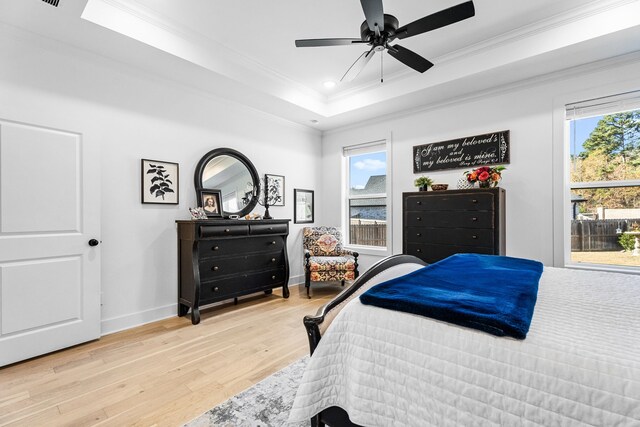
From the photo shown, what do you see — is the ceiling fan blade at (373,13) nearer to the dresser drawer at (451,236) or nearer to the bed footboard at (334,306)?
the bed footboard at (334,306)

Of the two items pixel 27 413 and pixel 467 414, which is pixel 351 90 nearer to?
pixel 467 414

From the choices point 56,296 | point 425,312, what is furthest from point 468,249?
point 56,296

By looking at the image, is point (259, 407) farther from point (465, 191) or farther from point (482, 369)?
point (465, 191)

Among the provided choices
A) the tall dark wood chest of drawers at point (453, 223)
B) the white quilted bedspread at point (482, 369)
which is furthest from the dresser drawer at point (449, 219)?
the white quilted bedspread at point (482, 369)

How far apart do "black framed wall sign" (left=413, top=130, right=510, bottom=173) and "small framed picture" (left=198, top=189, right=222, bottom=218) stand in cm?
272

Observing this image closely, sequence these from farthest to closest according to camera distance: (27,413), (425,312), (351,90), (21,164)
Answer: (351,90) → (21,164) → (27,413) → (425,312)

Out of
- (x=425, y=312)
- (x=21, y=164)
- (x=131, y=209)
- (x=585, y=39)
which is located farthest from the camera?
(x=131, y=209)

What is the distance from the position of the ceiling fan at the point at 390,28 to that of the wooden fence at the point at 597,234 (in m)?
2.43

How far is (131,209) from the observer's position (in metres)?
3.13

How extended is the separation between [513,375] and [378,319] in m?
0.47

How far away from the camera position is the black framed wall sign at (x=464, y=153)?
11.8ft

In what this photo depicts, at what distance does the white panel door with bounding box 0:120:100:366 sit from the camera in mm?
2334

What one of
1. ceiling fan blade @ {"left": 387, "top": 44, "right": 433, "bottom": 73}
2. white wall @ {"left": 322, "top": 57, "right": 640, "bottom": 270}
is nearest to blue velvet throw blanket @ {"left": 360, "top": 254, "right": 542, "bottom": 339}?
ceiling fan blade @ {"left": 387, "top": 44, "right": 433, "bottom": 73}

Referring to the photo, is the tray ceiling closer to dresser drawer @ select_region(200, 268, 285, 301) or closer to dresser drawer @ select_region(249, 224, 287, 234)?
dresser drawer @ select_region(249, 224, 287, 234)
